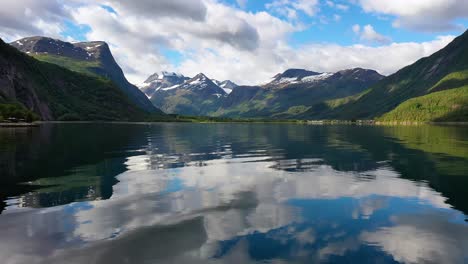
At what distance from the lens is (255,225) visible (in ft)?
76.2

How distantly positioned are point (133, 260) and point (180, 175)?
2497 centimetres

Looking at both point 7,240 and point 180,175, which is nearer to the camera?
point 7,240

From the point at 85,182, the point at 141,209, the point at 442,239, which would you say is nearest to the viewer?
the point at 442,239

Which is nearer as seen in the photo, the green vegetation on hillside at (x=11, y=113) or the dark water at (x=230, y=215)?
the dark water at (x=230, y=215)

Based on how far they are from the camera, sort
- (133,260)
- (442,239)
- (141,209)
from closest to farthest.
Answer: (133,260) < (442,239) < (141,209)

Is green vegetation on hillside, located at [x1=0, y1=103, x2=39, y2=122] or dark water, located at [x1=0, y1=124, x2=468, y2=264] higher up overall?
green vegetation on hillside, located at [x1=0, y1=103, x2=39, y2=122]

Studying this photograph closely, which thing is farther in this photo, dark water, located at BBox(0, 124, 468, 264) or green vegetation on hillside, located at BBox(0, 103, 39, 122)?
green vegetation on hillside, located at BBox(0, 103, 39, 122)

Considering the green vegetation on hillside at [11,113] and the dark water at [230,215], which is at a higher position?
the green vegetation on hillside at [11,113]

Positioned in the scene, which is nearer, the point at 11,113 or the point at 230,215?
the point at 230,215

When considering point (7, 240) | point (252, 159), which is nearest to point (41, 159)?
point (252, 159)

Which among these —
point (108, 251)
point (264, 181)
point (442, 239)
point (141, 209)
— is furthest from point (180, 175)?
point (442, 239)

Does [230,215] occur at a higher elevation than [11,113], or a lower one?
lower

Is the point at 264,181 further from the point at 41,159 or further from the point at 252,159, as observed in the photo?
the point at 41,159

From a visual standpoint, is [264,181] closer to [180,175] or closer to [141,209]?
[180,175]
